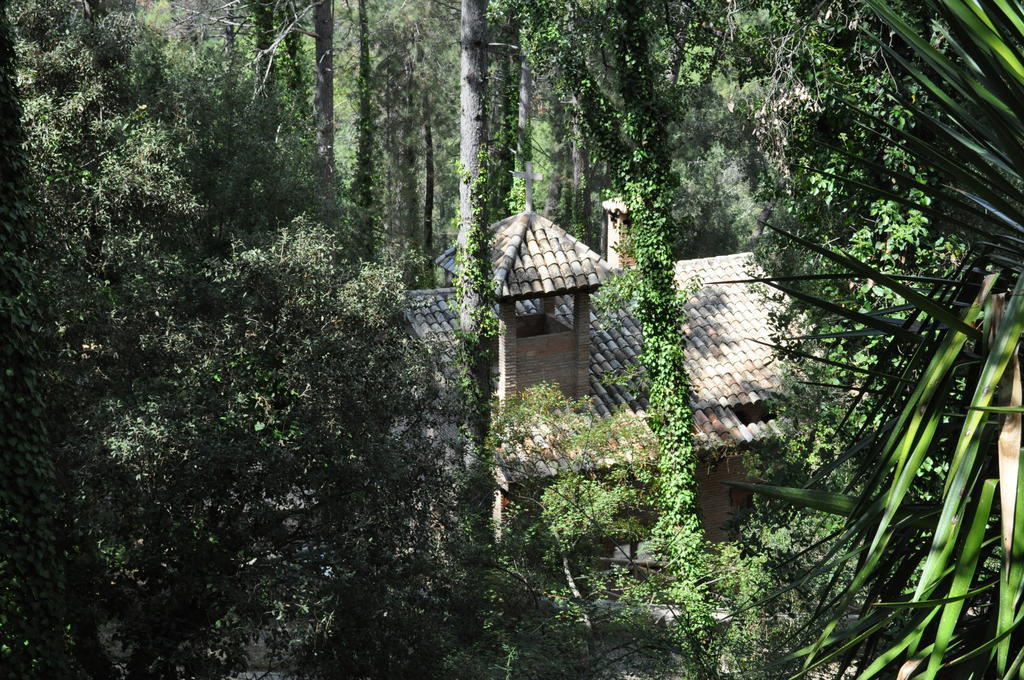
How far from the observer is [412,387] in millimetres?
10516

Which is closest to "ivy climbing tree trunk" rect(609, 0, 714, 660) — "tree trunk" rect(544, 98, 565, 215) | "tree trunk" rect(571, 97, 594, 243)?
"tree trunk" rect(571, 97, 594, 243)

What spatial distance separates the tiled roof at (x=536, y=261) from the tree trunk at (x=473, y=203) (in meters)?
0.60

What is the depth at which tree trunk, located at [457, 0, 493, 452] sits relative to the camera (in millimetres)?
13867

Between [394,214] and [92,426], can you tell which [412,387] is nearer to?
[92,426]

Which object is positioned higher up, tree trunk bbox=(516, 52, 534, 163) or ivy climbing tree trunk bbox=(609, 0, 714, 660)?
tree trunk bbox=(516, 52, 534, 163)

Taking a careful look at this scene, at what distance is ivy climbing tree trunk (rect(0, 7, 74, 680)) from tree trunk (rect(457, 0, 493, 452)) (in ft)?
21.3

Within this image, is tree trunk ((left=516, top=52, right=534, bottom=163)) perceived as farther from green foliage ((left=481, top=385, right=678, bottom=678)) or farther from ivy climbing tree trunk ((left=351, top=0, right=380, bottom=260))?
green foliage ((left=481, top=385, right=678, bottom=678))

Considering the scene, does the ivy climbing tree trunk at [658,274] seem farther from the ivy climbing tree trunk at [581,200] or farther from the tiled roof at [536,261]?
the ivy climbing tree trunk at [581,200]

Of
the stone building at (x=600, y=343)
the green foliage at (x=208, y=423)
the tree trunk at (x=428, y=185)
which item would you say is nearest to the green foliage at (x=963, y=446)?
the green foliage at (x=208, y=423)

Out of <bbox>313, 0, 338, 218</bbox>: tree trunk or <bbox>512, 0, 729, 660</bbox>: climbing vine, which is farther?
<bbox>313, 0, 338, 218</bbox>: tree trunk

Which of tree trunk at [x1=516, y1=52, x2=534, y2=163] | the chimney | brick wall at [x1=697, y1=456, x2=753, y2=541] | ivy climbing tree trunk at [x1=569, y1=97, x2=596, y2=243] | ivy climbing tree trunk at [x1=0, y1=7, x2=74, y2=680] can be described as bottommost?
brick wall at [x1=697, y1=456, x2=753, y2=541]

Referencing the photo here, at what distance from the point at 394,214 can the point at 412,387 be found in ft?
73.4

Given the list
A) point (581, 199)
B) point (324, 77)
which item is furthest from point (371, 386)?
point (581, 199)

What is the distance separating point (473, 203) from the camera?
1388cm
